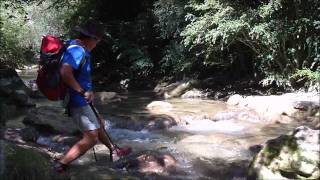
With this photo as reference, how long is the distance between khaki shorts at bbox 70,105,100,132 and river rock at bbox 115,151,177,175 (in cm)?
154

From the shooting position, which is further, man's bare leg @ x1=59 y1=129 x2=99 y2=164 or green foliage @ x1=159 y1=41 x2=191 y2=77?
green foliage @ x1=159 y1=41 x2=191 y2=77

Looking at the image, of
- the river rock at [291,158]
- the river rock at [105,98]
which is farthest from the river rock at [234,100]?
the river rock at [291,158]

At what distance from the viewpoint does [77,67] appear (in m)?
4.69

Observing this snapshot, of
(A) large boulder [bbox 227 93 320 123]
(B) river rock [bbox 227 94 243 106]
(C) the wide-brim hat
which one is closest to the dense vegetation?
(A) large boulder [bbox 227 93 320 123]

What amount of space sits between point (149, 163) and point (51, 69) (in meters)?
2.20

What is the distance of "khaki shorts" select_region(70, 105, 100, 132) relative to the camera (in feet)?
15.7

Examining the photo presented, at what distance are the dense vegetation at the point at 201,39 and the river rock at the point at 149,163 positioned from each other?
5.49m

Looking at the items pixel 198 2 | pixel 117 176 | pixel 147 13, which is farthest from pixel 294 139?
pixel 147 13

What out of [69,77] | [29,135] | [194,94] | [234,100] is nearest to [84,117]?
[69,77]

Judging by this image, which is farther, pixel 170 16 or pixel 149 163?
pixel 170 16

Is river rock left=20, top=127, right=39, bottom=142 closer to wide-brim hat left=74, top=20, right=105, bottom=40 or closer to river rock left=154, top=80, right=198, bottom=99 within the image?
wide-brim hat left=74, top=20, right=105, bottom=40

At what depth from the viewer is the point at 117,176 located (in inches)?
211

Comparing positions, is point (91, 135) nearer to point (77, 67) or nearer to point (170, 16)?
point (77, 67)

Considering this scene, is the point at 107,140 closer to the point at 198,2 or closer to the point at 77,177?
the point at 77,177
